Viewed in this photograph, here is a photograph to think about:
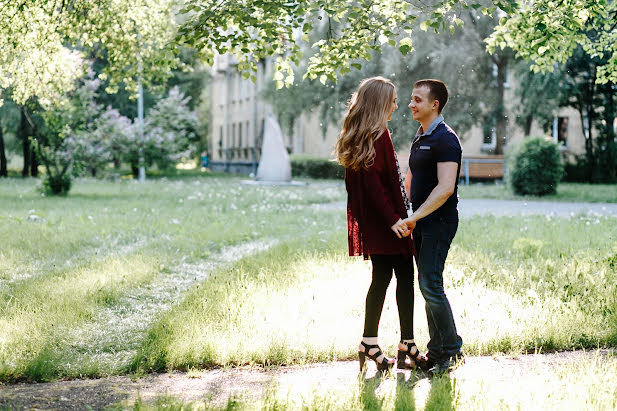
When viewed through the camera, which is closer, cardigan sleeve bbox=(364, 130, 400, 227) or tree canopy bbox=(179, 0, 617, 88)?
cardigan sleeve bbox=(364, 130, 400, 227)

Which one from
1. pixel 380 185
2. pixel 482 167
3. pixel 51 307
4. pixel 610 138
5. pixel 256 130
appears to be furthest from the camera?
pixel 256 130

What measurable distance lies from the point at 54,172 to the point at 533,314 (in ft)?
57.9

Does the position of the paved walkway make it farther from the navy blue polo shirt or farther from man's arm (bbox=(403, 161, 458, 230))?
Result: man's arm (bbox=(403, 161, 458, 230))

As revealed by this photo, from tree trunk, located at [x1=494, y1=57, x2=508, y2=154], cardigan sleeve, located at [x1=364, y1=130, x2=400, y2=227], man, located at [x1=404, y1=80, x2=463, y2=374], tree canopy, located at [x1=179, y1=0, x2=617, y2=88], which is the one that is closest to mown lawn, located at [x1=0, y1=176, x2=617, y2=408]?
man, located at [x1=404, y1=80, x2=463, y2=374]

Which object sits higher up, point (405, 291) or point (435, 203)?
point (435, 203)

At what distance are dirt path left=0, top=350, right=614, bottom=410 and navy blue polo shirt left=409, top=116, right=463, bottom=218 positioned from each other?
42.5 inches

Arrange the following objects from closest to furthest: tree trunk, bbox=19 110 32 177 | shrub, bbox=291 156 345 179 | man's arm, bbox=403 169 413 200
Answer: man's arm, bbox=403 169 413 200
tree trunk, bbox=19 110 32 177
shrub, bbox=291 156 345 179

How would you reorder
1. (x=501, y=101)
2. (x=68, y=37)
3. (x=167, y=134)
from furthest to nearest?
1. (x=167, y=134)
2. (x=501, y=101)
3. (x=68, y=37)

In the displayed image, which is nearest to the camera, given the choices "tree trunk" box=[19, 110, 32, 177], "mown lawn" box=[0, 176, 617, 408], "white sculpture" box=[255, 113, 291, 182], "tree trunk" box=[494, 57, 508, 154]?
"mown lawn" box=[0, 176, 617, 408]

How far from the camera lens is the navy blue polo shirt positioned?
4523 mm

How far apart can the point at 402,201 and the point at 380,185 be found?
0.69ft

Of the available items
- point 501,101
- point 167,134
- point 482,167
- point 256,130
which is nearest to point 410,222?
point 482,167

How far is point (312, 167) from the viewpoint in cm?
4038

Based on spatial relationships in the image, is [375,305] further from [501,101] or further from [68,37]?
[501,101]
